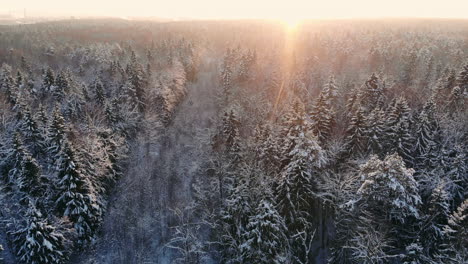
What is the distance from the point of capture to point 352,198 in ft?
87.3

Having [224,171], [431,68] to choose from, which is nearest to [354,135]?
[224,171]

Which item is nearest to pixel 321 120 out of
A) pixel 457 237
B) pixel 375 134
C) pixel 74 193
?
pixel 375 134

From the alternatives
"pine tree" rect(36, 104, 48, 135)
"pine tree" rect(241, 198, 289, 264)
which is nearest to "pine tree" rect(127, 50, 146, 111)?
"pine tree" rect(36, 104, 48, 135)

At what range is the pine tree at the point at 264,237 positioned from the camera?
2348cm

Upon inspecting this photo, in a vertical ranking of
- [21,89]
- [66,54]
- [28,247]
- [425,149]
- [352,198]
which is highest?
[66,54]

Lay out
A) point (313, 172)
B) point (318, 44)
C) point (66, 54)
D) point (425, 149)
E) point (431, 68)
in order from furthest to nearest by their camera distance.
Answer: point (318, 44)
point (66, 54)
point (431, 68)
point (425, 149)
point (313, 172)

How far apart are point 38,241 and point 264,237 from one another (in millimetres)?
19525

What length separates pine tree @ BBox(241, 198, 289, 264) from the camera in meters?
23.5

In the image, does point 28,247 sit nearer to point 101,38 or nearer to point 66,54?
point 66,54

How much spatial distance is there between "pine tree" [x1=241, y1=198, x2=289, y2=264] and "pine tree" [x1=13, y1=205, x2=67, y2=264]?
670 inches

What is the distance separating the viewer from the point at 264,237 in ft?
78.7

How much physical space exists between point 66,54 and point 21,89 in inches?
1298

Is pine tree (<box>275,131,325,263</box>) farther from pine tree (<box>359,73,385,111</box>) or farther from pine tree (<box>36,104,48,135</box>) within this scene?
pine tree (<box>36,104,48,135</box>)

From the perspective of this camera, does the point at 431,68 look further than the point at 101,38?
No
